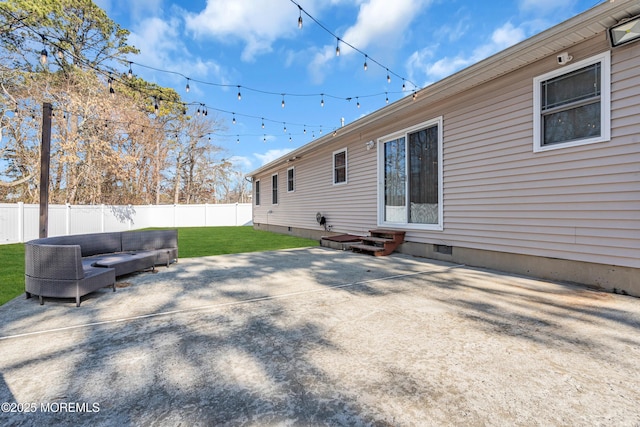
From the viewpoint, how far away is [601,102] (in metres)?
3.44

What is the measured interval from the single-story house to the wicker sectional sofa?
5.07 meters

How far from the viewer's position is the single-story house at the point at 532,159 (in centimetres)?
330

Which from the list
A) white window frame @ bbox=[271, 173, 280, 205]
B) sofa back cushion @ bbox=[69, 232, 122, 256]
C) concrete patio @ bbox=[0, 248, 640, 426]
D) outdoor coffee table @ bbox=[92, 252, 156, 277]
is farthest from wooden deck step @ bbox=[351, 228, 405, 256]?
white window frame @ bbox=[271, 173, 280, 205]

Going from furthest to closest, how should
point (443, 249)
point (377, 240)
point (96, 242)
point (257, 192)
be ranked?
1. point (257, 192)
2. point (377, 240)
3. point (443, 249)
4. point (96, 242)

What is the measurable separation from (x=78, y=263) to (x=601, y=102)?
6132mm

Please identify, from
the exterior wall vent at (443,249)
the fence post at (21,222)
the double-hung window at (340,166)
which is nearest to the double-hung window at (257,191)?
the double-hung window at (340,166)

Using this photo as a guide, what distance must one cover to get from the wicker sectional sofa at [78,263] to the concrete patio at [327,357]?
0.20 meters

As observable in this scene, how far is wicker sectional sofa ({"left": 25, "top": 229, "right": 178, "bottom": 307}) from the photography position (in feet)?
10.0

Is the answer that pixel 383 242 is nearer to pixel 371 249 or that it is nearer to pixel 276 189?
pixel 371 249

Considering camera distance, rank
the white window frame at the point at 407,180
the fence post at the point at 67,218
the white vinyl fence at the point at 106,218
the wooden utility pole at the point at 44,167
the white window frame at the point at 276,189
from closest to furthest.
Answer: the wooden utility pole at the point at 44,167, the white window frame at the point at 407,180, the white vinyl fence at the point at 106,218, the fence post at the point at 67,218, the white window frame at the point at 276,189

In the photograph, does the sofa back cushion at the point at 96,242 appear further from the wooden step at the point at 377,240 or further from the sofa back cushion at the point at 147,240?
the wooden step at the point at 377,240

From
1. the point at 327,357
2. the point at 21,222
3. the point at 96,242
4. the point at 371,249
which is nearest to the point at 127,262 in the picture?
the point at 96,242

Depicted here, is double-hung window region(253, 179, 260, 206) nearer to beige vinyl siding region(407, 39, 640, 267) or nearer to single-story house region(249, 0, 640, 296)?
single-story house region(249, 0, 640, 296)

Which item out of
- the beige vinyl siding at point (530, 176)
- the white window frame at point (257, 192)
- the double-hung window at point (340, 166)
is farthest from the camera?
the white window frame at point (257, 192)
